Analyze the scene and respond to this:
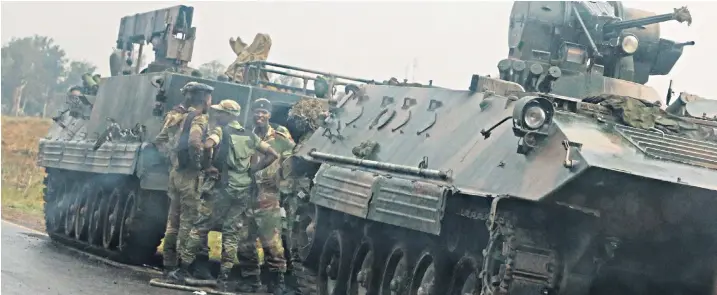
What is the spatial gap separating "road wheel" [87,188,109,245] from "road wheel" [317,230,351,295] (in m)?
5.27

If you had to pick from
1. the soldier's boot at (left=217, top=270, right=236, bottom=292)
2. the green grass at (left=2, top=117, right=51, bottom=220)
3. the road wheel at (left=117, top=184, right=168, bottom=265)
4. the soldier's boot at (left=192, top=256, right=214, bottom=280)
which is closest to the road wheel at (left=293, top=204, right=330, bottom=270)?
the soldier's boot at (left=217, top=270, right=236, bottom=292)

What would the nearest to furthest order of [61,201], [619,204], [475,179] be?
[619,204] → [475,179] → [61,201]

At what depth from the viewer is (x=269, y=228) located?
50.5ft

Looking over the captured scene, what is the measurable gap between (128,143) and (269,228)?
3.99m

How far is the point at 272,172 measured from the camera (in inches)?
613

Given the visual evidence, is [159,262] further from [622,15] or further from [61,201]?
[622,15]

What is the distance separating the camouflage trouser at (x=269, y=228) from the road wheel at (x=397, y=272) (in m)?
2.13

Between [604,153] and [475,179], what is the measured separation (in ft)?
5.04

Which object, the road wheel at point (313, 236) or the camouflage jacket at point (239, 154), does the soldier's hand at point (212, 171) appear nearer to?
the camouflage jacket at point (239, 154)

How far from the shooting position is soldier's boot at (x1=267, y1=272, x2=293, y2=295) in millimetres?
15359

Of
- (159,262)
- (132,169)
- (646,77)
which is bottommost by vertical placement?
(159,262)

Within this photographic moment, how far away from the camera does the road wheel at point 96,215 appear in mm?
19500

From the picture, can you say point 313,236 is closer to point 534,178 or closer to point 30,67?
point 534,178

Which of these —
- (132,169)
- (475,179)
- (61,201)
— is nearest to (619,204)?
(475,179)
